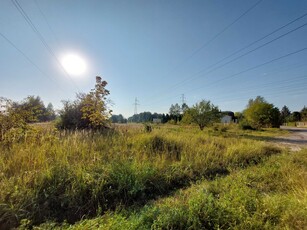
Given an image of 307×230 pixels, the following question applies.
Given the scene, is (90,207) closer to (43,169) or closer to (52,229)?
(52,229)

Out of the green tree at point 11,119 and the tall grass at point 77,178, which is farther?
the green tree at point 11,119

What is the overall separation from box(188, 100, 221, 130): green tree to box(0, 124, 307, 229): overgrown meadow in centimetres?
1412

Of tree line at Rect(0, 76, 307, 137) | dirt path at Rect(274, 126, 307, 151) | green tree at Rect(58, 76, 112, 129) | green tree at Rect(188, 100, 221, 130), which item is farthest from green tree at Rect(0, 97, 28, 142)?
green tree at Rect(188, 100, 221, 130)

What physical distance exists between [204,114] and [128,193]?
56.6 ft

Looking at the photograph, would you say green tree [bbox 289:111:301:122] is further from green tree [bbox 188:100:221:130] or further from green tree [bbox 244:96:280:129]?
green tree [bbox 188:100:221:130]

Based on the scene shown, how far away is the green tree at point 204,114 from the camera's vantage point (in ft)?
62.9

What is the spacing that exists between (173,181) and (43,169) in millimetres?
2744

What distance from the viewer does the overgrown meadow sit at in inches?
89.1

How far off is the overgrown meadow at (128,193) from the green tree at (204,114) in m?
14.1

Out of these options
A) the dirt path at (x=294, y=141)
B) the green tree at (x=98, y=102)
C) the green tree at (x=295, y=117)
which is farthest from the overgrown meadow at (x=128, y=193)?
the green tree at (x=295, y=117)

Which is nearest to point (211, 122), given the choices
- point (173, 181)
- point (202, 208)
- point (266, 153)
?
point (266, 153)

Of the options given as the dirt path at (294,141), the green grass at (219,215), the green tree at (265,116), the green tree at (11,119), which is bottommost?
the green grass at (219,215)

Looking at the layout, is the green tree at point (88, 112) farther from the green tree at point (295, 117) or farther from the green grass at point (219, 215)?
the green tree at point (295, 117)

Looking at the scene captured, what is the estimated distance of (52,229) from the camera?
209 centimetres
